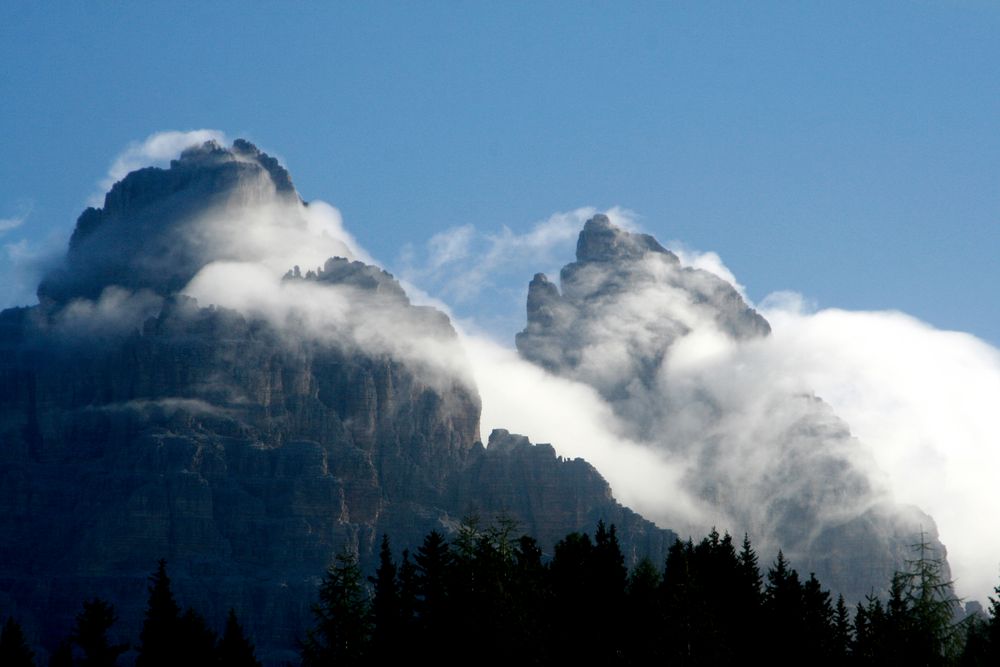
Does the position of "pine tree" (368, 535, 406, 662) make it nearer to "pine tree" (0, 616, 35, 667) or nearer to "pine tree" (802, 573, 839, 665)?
"pine tree" (0, 616, 35, 667)

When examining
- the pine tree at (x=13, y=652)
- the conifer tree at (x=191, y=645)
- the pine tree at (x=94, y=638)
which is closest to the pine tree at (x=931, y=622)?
the conifer tree at (x=191, y=645)

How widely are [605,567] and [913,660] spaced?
21946mm

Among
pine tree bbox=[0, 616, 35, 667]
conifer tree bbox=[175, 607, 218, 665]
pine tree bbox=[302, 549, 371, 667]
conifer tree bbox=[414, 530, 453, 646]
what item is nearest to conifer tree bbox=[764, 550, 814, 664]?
conifer tree bbox=[414, 530, 453, 646]

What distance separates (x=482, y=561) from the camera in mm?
115375

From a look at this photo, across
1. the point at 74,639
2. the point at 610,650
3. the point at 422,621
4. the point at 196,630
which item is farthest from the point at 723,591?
the point at 74,639

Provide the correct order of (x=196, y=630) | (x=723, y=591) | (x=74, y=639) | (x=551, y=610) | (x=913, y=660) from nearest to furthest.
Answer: (x=74, y=639) < (x=196, y=630) < (x=913, y=660) < (x=551, y=610) < (x=723, y=591)

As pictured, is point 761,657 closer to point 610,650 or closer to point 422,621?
point 610,650

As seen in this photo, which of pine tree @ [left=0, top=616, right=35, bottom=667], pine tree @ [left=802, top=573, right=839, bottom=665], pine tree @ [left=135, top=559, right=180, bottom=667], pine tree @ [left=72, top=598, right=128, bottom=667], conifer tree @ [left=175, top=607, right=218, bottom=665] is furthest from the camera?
pine tree @ [left=802, top=573, right=839, bottom=665]

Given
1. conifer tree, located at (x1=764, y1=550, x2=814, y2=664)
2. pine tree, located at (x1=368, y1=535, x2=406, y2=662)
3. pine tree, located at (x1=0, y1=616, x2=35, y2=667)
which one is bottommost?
pine tree, located at (x1=0, y1=616, x2=35, y2=667)

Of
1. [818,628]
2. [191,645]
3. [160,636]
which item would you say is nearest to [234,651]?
[191,645]

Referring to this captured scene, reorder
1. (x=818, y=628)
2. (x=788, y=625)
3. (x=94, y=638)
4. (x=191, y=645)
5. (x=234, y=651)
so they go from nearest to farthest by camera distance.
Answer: (x=94, y=638)
(x=191, y=645)
(x=234, y=651)
(x=788, y=625)
(x=818, y=628)

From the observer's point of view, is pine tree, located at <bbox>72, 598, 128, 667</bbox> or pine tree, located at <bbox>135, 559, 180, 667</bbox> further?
pine tree, located at <bbox>135, 559, 180, 667</bbox>

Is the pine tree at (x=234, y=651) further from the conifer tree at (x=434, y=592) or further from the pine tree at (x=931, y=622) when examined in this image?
the pine tree at (x=931, y=622)

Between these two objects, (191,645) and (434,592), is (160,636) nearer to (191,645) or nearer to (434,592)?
(191,645)
